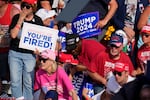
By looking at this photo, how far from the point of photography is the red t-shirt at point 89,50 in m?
7.20

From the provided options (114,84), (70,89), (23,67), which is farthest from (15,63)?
(114,84)

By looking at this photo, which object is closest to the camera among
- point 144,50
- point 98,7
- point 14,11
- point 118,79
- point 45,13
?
point 118,79

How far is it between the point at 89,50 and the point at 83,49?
13cm

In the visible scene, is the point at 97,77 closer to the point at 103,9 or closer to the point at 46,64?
the point at 46,64

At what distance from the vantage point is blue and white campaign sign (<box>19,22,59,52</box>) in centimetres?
771

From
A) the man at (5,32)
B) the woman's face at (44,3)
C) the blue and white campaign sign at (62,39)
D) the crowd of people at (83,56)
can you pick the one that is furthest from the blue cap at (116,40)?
the man at (5,32)

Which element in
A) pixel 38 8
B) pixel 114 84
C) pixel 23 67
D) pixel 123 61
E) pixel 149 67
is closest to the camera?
pixel 149 67

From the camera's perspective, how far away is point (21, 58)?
7941 mm

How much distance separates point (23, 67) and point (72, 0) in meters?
1.30

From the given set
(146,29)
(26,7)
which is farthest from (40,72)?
(146,29)

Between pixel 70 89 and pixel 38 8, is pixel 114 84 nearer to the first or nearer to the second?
pixel 70 89

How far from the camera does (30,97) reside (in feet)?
26.1

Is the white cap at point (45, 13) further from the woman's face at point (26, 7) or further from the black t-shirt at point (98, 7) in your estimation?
the black t-shirt at point (98, 7)

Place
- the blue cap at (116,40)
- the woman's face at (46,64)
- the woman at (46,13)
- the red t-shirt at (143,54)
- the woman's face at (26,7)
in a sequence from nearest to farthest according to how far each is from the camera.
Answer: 1. the blue cap at (116,40)
2. the red t-shirt at (143,54)
3. the woman's face at (46,64)
4. the woman's face at (26,7)
5. the woman at (46,13)
